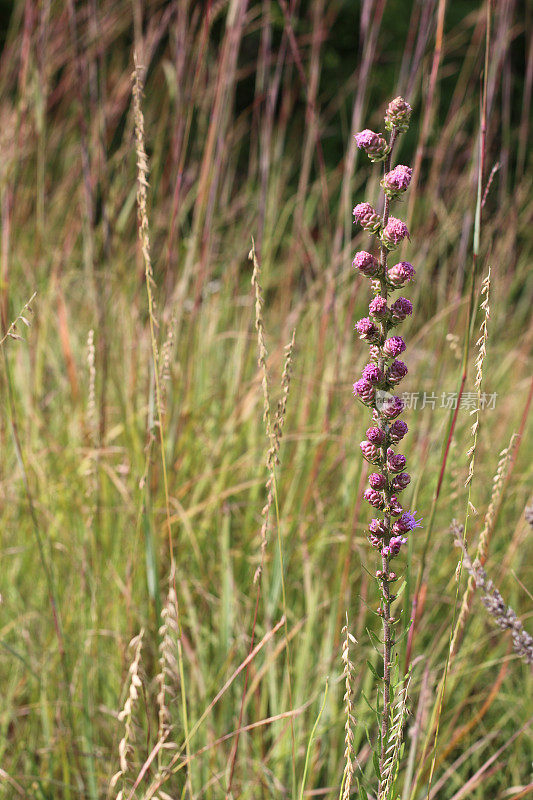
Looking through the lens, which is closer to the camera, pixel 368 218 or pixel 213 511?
pixel 368 218

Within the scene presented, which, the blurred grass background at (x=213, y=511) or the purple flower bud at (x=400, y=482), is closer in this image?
the purple flower bud at (x=400, y=482)

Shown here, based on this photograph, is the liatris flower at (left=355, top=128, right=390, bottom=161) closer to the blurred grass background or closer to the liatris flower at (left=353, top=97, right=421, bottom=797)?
the liatris flower at (left=353, top=97, right=421, bottom=797)

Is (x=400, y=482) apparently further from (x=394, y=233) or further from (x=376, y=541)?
(x=394, y=233)

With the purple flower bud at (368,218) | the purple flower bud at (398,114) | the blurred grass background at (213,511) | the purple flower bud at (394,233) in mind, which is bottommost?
the blurred grass background at (213,511)

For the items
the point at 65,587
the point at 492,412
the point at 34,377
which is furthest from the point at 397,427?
the point at 492,412

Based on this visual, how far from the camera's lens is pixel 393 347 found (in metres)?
0.61

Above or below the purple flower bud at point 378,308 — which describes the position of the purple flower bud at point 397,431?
below

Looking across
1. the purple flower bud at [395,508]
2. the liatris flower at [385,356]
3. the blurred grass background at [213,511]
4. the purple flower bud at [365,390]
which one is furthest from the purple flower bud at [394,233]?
the blurred grass background at [213,511]

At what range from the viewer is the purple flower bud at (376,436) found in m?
0.63

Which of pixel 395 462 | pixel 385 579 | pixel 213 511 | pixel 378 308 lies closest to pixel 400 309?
pixel 378 308

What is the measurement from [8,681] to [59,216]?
1.97 meters

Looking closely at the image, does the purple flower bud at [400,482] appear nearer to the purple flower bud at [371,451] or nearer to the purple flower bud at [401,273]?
the purple flower bud at [371,451]

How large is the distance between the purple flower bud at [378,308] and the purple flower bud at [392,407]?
0.07m

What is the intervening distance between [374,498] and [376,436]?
59 millimetres
